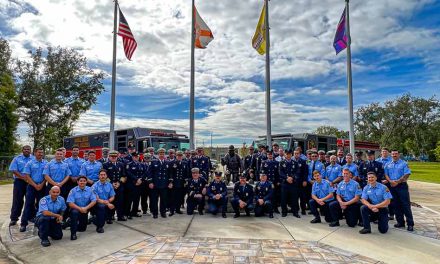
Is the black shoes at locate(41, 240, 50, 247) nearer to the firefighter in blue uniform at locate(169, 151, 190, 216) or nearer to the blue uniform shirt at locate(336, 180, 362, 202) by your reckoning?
the firefighter in blue uniform at locate(169, 151, 190, 216)

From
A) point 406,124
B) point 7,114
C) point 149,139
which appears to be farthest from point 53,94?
point 406,124

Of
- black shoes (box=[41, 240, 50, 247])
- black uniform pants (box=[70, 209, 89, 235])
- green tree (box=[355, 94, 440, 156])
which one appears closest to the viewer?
black shoes (box=[41, 240, 50, 247])

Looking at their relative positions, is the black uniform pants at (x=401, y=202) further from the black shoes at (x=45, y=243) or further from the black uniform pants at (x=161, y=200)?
the black shoes at (x=45, y=243)

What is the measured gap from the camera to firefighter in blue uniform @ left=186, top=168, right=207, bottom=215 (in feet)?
29.4

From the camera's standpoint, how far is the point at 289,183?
888 cm

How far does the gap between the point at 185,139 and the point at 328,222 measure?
998 cm

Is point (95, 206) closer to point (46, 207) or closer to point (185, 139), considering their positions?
point (46, 207)

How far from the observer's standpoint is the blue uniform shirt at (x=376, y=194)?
7.32 metres

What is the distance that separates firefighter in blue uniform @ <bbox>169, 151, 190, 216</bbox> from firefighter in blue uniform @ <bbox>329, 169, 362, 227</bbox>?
402 cm

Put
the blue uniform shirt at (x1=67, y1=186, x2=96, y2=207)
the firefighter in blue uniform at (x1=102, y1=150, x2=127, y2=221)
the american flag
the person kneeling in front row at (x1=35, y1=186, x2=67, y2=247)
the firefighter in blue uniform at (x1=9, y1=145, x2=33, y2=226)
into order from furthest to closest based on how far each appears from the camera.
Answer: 1. the american flag
2. the firefighter in blue uniform at (x1=102, y1=150, x2=127, y2=221)
3. the firefighter in blue uniform at (x1=9, y1=145, x2=33, y2=226)
4. the blue uniform shirt at (x1=67, y1=186, x2=96, y2=207)
5. the person kneeling in front row at (x1=35, y1=186, x2=67, y2=247)

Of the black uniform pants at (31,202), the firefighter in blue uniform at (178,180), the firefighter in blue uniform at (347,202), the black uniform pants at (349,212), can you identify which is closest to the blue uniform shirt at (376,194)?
the firefighter in blue uniform at (347,202)

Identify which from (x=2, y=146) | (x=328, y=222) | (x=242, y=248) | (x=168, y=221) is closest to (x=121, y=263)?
(x=242, y=248)

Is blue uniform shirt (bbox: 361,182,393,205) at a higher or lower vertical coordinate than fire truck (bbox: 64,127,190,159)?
lower

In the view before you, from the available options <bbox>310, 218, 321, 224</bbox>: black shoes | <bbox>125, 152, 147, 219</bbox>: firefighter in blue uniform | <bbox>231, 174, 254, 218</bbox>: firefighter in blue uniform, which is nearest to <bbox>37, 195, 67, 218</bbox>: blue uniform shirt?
<bbox>125, 152, 147, 219</bbox>: firefighter in blue uniform
